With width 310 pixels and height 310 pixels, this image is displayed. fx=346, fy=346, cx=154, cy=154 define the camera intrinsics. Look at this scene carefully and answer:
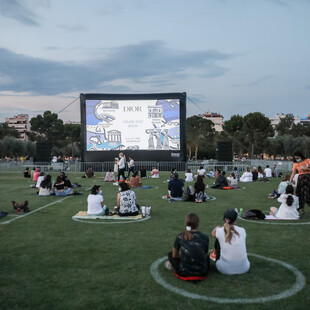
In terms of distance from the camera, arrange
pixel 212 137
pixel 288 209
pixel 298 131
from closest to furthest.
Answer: pixel 288 209 → pixel 298 131 → pixel 212 137

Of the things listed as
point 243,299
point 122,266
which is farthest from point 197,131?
point 243,299

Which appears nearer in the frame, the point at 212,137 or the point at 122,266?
the point at 122,266

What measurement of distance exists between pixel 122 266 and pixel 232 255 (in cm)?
183

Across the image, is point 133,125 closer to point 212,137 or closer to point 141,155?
point 141,155

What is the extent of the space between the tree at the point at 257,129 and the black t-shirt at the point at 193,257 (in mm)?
68320

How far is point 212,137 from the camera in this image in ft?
294

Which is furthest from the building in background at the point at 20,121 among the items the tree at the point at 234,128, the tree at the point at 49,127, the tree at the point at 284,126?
the tree at the point at 284,126

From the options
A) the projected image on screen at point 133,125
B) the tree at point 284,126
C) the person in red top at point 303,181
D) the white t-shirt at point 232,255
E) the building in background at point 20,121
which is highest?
the building in background at point 20,121

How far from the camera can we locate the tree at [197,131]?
278ft

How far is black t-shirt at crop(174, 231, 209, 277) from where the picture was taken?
16.5 feet

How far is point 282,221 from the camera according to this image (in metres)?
9.48

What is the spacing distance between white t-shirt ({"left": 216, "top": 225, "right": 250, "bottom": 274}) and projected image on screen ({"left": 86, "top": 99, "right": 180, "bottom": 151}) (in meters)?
27.2

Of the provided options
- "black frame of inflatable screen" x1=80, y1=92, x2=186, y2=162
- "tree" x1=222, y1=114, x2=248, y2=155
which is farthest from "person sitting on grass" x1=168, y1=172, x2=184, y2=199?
"tree" x1=222, y1=114, x2=248, y2=155

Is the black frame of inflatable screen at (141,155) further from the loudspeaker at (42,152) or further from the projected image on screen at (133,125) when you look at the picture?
the loudspeaker at (42,152)
